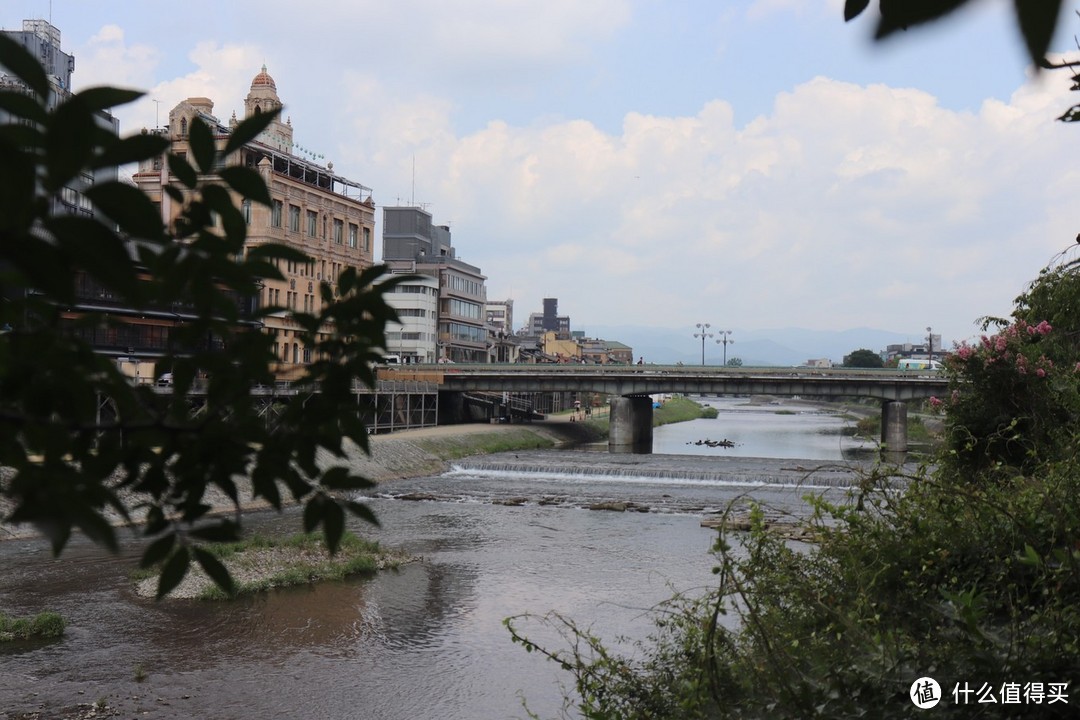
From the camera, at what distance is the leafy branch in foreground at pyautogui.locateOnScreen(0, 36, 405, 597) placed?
5.39 feet

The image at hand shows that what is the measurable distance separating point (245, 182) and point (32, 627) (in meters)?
17.6

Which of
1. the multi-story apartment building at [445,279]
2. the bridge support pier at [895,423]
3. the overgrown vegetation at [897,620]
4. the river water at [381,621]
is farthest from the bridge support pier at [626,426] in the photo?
the overgrown vegetation at [897,620]

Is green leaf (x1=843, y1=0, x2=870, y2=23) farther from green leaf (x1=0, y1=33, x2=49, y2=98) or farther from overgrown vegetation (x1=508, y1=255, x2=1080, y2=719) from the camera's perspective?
overgrown vegetation (x1=508, y1=255, x2=1080, y2=719)

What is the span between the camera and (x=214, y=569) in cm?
237

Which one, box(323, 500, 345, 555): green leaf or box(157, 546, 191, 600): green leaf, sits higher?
box(323, 500, 345, 555): green leaf

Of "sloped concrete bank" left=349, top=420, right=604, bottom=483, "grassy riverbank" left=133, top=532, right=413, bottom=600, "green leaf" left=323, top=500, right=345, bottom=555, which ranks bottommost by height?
"grassy riverbank" left=133, top=532, right=413, bottom=600

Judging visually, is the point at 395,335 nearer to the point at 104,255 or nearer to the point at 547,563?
the point at 547,563

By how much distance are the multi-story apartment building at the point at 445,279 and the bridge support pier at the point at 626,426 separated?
25.0 meters

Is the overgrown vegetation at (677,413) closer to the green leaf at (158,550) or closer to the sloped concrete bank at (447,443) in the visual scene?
the sloped concrete bank at (447,443)

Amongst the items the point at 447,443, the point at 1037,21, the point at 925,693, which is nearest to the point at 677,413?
the point at 447,443

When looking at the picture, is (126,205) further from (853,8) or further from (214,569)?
(853,8)

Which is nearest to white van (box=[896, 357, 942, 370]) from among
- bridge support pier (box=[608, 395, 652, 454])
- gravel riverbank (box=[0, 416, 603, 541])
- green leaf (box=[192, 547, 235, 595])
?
bridge support pier (box=[608, 395, 652, 454])

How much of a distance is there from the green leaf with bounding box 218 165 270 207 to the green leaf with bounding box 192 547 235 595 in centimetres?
86

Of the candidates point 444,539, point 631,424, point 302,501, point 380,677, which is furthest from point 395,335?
point 302,501
